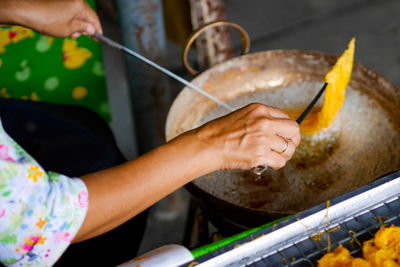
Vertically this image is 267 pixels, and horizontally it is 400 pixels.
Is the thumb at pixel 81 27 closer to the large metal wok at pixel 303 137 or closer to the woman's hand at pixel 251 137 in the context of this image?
the large metal wok at pixel 303 137

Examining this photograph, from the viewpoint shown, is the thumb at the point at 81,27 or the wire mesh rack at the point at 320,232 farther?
the thumb at the point at 81,27

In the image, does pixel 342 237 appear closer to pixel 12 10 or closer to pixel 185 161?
pixel 185 161

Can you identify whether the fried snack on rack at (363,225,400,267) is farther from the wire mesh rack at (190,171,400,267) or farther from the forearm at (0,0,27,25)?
the forearm at (0,0,27,25)

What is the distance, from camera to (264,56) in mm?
1329

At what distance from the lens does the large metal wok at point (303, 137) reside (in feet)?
3.44

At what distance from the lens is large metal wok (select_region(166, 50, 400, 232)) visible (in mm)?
1048

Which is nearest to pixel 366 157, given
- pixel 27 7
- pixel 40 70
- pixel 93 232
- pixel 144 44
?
pixel 93 232

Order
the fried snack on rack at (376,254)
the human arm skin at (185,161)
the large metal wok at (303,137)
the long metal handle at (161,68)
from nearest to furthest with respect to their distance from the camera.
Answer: the fried snack on rack at (376,254) < the human arm skin at (185,161) < the large metal wok at (303,137) < the long metal handle at (161,68)

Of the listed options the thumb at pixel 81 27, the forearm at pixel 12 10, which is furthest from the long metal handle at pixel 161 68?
the forearm at pixel 12 10

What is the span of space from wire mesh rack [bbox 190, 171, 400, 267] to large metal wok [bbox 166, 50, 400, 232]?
5.2 inches

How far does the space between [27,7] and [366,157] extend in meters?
1.09

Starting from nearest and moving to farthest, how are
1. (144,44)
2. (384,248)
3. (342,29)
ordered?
(384,248), (144,44), (342,29)

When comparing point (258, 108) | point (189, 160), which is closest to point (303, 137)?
point (258, 108)

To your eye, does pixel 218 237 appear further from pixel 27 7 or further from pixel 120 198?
pixel 27 7
